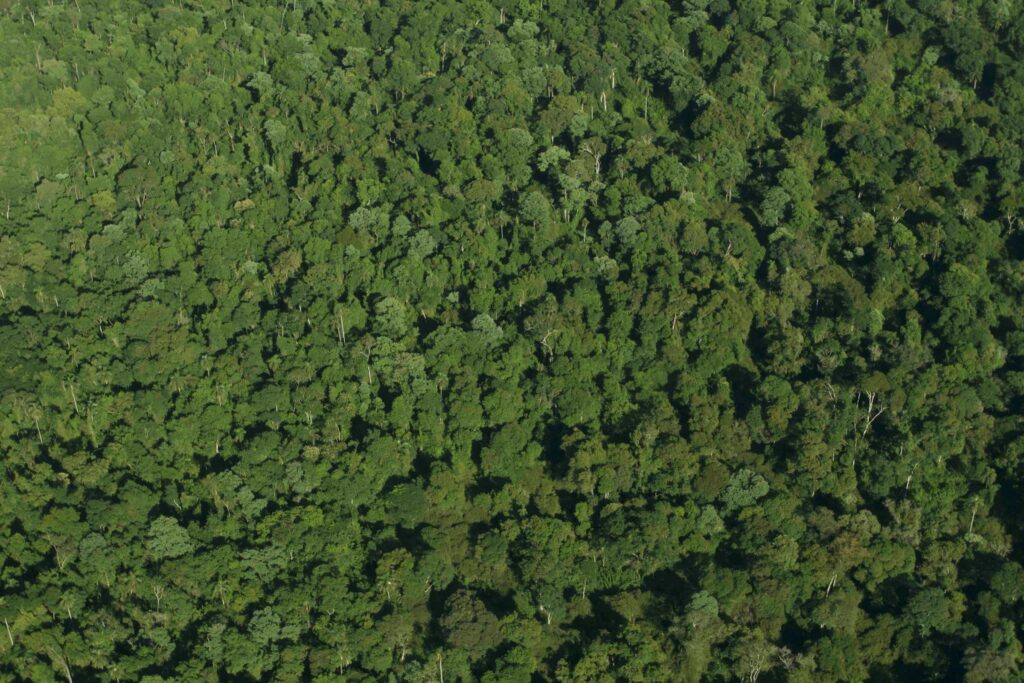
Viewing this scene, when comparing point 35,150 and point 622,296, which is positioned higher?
point 622,296

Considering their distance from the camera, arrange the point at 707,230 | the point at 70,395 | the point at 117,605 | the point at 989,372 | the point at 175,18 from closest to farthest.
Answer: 1. the point at 117,605
2. the point at 70,395
3. the point at 989,372
4. the point at 707,230
5. the point at 175,18

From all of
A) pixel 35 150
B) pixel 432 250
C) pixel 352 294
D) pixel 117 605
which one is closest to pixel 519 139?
pixel 432 250

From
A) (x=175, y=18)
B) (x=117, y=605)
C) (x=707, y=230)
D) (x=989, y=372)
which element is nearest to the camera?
(x=117, y=605)

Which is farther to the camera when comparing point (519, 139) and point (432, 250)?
point (519, 139)

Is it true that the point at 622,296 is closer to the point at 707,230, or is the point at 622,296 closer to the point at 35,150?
the point at 707,230

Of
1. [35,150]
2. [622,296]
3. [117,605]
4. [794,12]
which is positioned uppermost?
[794,12]

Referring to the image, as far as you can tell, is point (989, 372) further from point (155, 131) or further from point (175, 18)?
point (175, 18)

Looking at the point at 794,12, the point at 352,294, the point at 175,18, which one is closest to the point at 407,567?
the point at 352,294
